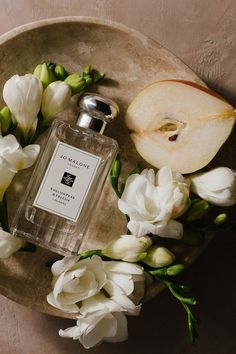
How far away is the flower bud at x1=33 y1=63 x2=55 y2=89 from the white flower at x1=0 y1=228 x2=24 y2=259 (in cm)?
18

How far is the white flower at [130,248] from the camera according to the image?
67cm

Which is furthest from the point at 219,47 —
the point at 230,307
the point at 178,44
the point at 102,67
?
the point at 230,307

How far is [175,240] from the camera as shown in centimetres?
74

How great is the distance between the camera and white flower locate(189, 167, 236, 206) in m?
0.68

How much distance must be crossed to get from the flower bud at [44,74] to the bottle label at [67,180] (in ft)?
0.24

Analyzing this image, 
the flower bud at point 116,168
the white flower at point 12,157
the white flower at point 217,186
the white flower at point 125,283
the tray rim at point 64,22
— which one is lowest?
the white flower at point 125,283

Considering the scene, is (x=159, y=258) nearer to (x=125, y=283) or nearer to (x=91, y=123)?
(x=125, y=283)

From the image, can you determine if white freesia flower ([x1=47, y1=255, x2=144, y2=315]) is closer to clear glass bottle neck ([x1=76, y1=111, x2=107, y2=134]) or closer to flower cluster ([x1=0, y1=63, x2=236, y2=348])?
flower cluster ([x1=0, y1=63, x2=236, y2=348])

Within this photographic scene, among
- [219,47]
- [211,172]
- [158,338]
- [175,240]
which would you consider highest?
[219,47]

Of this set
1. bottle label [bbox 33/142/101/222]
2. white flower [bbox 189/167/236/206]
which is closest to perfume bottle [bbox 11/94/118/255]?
bottle label [bbox 33/142/101/222]

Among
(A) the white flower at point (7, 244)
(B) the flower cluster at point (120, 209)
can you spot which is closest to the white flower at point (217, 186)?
(B) the flower cluster at point (120, 209)

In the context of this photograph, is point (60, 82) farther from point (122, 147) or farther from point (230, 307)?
point (230, 307)

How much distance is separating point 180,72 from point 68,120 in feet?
0.49

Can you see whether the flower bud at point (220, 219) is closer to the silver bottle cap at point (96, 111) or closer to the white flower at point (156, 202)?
the white flower at point (156, 202)
